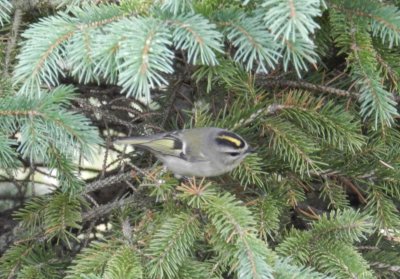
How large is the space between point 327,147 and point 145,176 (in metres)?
0.71

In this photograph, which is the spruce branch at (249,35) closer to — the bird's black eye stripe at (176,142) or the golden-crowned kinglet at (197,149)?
the golden-crowned kinglet at (197,149)

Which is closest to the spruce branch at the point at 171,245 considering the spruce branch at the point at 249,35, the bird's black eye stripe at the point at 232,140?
the bird's black eye stripe at the point at 232,140

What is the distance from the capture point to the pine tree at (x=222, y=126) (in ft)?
6.50

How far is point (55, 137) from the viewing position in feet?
7.16

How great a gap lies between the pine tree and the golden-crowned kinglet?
5 cm

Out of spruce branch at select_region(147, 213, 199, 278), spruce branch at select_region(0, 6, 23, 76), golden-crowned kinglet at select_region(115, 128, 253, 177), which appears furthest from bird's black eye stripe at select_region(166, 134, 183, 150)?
spruce branch at select_region(0, 6, 23, 76)

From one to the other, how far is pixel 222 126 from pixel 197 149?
27 centimetres

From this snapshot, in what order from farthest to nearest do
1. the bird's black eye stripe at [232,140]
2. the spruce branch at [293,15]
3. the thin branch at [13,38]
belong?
the bird's black eye stripe at [232,140], the thin branch at [13,38], the spruce branch at [293,15]

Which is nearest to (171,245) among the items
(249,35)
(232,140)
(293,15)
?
(232,140)

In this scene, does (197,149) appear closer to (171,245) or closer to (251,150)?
(251,150)

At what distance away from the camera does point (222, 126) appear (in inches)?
103

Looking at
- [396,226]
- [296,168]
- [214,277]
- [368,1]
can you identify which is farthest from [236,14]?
[396,226]

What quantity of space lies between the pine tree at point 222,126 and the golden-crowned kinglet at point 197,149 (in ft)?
0.16

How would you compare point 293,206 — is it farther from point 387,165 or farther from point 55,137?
point 55,137
